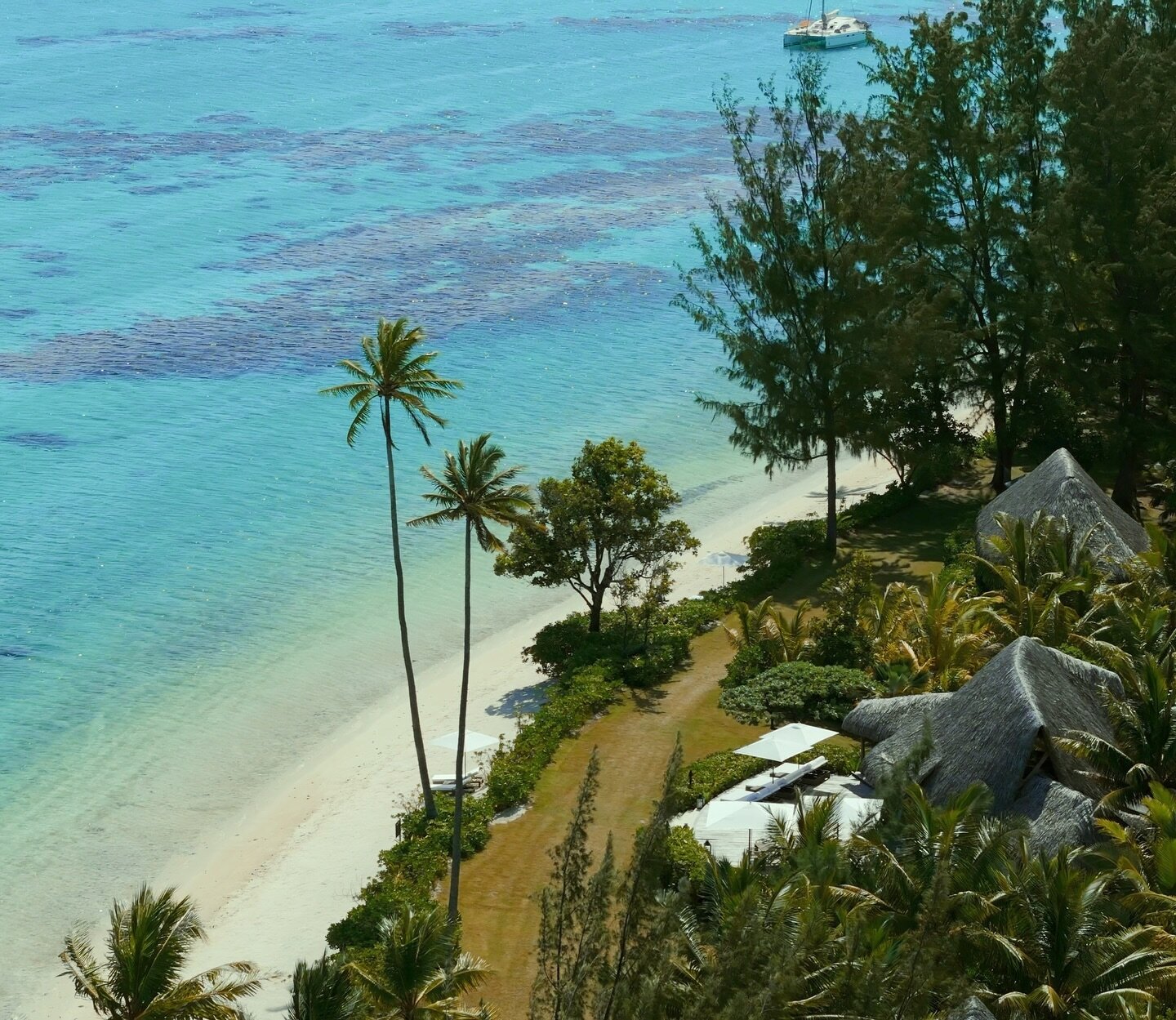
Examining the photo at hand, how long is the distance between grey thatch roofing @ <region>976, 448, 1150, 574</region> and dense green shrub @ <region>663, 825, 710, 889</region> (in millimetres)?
12166

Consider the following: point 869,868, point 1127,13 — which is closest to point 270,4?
point 1127,13

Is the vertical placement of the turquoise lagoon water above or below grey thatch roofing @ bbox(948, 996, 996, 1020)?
above

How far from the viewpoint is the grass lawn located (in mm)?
24531

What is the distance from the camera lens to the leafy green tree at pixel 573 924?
47.1ft

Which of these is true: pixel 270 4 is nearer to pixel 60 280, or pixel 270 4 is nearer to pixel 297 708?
pixel 60 280

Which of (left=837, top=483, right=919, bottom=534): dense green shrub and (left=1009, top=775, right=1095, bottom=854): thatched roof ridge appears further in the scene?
(left=837, top=483, right=919, bottom=534): dense green shrub

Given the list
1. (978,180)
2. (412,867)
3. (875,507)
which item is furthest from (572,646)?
(978,180)

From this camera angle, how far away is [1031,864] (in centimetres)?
1886

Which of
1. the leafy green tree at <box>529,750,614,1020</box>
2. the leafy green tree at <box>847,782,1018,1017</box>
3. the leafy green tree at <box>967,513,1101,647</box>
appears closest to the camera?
the leafy green tree at <box>529,750,614,1020</box>

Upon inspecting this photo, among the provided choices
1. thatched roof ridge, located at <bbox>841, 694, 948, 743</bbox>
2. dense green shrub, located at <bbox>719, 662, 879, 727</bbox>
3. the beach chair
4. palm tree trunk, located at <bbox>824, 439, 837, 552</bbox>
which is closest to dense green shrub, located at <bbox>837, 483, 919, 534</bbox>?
palm tree trunk, located at <bbox>824, 439, 837, 552</bbox>

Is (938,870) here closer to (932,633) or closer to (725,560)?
(932,633)

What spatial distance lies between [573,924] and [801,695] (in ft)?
49.9

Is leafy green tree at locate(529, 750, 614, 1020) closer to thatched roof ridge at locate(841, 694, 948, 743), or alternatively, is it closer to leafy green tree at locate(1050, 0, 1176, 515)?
thatched roof ridge at locate(841, 694, 948, 743)

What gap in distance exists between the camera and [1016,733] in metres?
23.9
